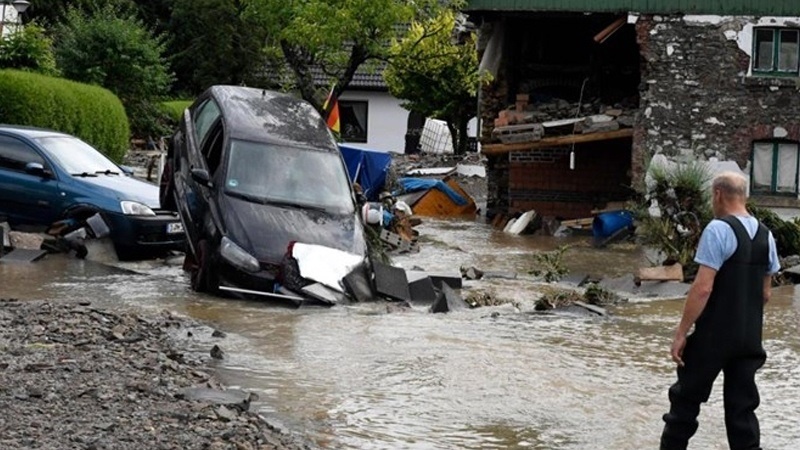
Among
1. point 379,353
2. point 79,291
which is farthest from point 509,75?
point 379,353

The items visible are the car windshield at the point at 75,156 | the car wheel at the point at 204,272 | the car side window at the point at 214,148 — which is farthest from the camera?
the car windshield at the point at 75,156

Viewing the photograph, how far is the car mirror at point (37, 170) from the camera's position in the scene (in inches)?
684

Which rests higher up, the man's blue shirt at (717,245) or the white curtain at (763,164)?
the white curtain at (763,164)

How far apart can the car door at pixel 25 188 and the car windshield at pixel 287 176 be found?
2.95 m

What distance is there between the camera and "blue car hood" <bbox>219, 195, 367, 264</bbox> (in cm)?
1468

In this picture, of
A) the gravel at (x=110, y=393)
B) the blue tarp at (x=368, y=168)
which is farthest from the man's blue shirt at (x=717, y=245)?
the blue tarp at (x=368, y=168)

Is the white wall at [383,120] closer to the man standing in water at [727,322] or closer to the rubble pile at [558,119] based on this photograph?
the rubble pile at [558,119]

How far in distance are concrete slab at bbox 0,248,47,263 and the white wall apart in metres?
39.2

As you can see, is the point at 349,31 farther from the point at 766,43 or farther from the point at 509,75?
the point at 766,43

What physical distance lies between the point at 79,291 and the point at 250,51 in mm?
34543

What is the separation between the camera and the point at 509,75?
3056cm

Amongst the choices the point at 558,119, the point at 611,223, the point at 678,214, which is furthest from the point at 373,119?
the point at 678,214

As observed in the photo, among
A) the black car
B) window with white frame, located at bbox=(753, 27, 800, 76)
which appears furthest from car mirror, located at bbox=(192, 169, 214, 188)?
window with white frame, located at bbox=(753, 27, 800, 76)

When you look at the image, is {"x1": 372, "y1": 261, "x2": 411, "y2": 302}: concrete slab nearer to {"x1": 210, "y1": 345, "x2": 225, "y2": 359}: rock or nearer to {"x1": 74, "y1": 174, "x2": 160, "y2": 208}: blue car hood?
{"x1": 74, "y1": 174, "x2": 160, "y2": 208}: blue car hood
